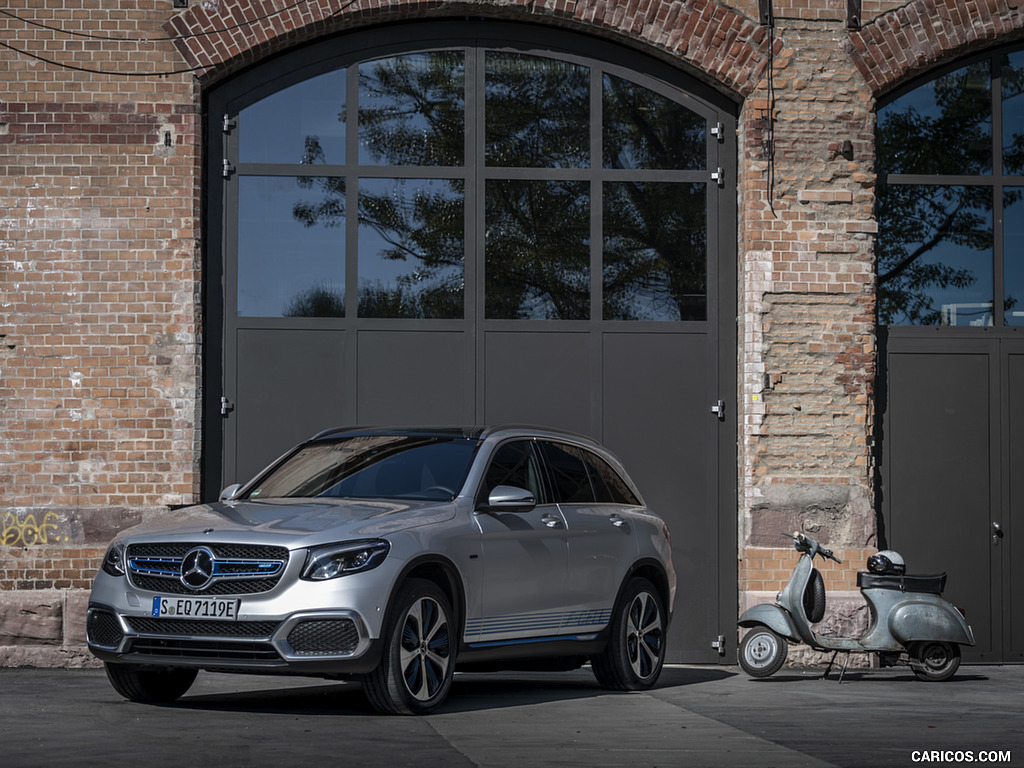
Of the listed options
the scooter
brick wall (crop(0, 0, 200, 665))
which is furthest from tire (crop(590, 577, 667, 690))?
brick wall (crop(0, 0, 200, 665))

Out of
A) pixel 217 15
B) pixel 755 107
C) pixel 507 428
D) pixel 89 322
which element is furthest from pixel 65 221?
Answer: pixel 755 107

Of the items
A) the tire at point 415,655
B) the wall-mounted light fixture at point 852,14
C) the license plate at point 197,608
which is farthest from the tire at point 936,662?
the license plate at point 197,608

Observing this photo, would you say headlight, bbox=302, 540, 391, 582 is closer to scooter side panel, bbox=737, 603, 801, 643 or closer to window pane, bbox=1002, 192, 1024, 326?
scooter side panel, bbox=737, 603, 801, 643

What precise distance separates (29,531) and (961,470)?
8.29 meters

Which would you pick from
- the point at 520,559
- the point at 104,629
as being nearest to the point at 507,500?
the point at 520,559

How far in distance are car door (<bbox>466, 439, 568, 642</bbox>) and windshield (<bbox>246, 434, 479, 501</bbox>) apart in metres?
0.25

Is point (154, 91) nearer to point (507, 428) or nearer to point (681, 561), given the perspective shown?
point (507, 428)

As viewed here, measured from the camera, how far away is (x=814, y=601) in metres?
11.5

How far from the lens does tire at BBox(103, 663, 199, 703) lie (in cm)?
852

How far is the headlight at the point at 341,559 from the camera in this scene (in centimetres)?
773

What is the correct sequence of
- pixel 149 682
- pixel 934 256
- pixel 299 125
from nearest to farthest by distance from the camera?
pixel 149 682, pixel 299 125, pixel 934 256

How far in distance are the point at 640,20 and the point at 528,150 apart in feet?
4.99

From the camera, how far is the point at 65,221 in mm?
12578

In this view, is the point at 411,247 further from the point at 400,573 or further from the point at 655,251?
the point at 400,573
